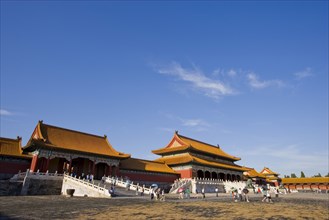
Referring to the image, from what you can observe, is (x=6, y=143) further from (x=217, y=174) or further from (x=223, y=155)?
(x=223, y=155)

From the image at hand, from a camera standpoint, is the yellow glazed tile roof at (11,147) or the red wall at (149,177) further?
the red wall at (149,177)

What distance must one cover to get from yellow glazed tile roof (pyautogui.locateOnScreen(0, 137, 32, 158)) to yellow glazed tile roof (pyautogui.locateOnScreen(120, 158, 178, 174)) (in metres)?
13.6

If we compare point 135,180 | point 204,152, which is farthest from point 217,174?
point 135,180

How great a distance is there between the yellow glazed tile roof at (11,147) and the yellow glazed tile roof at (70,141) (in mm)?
1955

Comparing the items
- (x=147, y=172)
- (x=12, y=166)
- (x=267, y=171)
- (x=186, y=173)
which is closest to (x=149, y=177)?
(x=147, y=172)

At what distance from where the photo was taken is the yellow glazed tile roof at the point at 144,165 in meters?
38.2

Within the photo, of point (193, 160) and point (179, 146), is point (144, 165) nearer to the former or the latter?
point (193, 160)

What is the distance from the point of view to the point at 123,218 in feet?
35.5

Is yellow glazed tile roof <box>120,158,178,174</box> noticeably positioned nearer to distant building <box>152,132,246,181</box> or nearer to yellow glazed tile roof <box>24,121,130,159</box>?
distant building <box>152,132,246,181</box>

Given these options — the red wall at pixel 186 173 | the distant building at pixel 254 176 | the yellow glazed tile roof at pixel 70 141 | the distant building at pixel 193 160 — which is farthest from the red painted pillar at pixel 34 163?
the distant building at pixel 254 176

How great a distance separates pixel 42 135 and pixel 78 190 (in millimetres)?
9536

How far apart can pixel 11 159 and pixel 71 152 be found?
6.75 meters

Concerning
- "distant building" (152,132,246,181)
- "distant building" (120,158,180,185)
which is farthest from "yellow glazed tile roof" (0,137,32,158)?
"distant building" (152,132,246,181)

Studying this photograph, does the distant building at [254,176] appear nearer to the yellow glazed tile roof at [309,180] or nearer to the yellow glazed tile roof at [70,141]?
the yellow glazed tile roof at [309,180]
